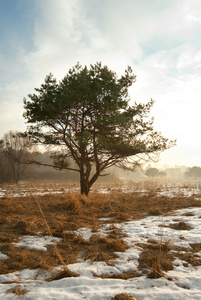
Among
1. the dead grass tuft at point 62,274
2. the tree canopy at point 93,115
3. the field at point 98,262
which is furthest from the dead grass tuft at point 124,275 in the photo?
the tree canopy at point 93,115

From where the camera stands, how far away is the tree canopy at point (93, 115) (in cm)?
934

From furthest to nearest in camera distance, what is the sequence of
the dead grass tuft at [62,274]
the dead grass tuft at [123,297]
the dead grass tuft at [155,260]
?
the dead grass tuft at [155,260]
the dead grass tuft at [62,274]
the dead grass tuft at [123,297]

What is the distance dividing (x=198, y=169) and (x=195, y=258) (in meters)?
79.0

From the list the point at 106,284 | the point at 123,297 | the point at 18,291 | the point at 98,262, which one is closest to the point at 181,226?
the point at 98,262

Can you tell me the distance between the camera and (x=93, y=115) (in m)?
10.8

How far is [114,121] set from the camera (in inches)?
360

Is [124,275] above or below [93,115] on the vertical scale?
below

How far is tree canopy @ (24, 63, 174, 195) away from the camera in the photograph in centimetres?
934

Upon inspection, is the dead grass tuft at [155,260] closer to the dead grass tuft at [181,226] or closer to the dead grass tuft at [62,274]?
the dead grass tuft at [62,274]

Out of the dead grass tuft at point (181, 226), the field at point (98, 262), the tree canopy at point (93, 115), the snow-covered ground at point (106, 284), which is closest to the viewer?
the snow-covered ground at point (106, 284)

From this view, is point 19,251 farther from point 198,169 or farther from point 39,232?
point 198,169

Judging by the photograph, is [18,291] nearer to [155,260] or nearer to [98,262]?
[98,262]

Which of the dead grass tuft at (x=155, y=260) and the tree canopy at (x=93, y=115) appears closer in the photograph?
the dead grass tuft at (x=155, y=260)

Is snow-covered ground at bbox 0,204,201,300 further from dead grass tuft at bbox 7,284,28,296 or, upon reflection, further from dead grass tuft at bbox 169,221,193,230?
dead grass tuft at bbox 169,221,193,230
